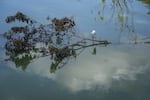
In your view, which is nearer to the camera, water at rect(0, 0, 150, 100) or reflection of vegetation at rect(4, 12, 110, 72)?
water at rect(0, 0, 150, 100)

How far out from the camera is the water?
15.0 ft

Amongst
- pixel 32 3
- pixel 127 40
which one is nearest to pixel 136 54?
pixel 127 40

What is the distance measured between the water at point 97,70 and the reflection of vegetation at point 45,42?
97 millimetres

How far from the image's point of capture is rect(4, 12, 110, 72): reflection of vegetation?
543cm

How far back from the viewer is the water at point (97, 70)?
4574mm

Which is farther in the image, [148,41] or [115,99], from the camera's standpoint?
[148,41]

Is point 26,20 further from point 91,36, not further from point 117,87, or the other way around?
point 117,87

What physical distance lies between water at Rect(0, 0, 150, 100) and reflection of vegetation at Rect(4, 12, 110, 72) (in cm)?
10

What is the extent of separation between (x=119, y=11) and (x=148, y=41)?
3.28 ft

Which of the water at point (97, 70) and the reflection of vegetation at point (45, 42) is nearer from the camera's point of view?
the water at point (97, 70)

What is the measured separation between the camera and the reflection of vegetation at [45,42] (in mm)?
5430

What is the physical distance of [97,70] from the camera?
207 inches

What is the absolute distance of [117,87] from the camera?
4770 mm

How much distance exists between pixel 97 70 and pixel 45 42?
3.05 feet
